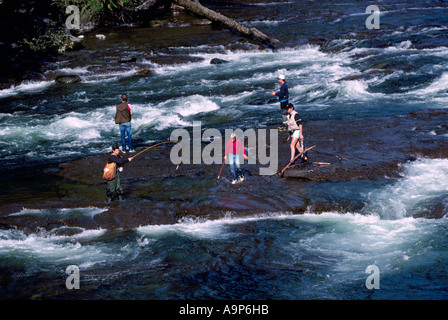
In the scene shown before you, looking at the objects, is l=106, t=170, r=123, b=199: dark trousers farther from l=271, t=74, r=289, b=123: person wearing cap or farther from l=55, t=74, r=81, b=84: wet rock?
l=55, t=74, r=81, b=84: wet rock

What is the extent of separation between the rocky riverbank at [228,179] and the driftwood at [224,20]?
46.1 ft

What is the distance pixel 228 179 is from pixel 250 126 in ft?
15.7

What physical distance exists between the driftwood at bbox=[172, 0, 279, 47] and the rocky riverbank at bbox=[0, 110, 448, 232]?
46.1ft

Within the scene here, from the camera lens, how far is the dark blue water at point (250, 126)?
10102 millimetres

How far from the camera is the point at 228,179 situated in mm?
14289

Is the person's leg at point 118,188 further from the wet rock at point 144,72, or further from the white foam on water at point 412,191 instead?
the wet rock at point 144,72

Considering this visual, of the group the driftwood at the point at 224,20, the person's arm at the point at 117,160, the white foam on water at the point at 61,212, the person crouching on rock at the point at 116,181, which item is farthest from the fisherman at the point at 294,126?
the driftwood at the point at 224,20

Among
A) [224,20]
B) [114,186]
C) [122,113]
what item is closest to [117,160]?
[114,186]

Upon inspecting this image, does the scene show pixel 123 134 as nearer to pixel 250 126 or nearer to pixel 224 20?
pixel 250 126

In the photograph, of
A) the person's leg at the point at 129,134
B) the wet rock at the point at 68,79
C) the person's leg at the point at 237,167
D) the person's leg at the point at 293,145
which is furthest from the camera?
the wet rock at the point at 68,79

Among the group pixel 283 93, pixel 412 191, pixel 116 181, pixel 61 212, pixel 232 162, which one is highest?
pixel 283 93

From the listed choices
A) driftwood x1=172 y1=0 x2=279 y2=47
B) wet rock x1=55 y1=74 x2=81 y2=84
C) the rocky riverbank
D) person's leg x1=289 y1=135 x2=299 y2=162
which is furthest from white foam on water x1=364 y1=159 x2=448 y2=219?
wet rock x1=55 y1=74 x2=81 y2=84

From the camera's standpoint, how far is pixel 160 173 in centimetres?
1493
